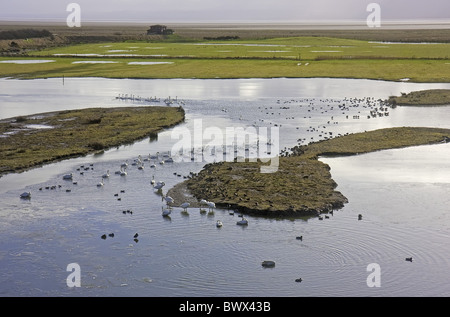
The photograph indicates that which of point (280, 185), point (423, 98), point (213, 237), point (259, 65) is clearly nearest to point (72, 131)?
point (280, 185)

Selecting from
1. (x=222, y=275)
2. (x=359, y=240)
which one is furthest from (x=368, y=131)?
(x=222, y=275)

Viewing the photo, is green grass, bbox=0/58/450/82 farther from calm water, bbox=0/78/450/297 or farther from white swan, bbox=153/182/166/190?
white swan, bbox=153/182/166/190

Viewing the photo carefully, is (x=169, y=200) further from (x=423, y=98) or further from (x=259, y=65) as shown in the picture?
(x=259, y=65)

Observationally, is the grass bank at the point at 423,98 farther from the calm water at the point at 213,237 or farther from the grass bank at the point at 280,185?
the grass bank at the point at 280,185

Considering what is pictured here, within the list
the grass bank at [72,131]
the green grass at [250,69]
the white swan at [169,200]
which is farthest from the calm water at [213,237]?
the green grass at [250,69]

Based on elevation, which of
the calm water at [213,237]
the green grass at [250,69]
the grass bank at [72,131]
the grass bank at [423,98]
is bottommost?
the calm water at [213,237]

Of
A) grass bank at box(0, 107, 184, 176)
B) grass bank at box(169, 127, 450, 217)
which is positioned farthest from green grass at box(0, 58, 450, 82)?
grass bank at box(169, 127, 450, 217)
